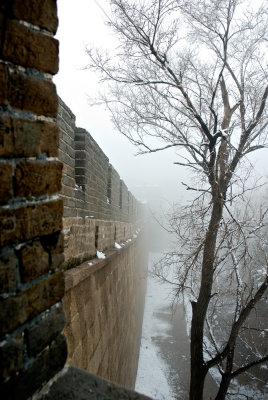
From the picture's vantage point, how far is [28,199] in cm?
86

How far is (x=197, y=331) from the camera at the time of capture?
5867mm

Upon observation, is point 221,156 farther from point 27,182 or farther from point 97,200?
point 27,182

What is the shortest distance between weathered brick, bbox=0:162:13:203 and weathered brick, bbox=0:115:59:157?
3 centimetres

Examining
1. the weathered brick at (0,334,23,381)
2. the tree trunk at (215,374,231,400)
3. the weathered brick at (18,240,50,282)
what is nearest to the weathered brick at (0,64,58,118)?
the weathered brick at (18,240,50,282)

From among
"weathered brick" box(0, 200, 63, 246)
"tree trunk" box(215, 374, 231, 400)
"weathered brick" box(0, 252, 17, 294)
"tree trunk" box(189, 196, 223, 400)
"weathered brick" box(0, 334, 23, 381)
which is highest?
"weathered brick" box(0, 200, 63, 246)

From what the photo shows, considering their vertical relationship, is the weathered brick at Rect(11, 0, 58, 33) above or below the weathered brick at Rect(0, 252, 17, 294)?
above

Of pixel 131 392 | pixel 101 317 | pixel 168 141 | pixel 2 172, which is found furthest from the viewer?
pixel 168 141

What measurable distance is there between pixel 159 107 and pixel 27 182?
710cm

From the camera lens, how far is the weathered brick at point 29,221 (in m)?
0.77

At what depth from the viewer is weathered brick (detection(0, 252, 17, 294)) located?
0.76 m

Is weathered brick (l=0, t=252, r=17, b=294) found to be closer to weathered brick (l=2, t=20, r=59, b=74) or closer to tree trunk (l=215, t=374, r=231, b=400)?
weathered brick (l=2, t=20, r=59, b=74)

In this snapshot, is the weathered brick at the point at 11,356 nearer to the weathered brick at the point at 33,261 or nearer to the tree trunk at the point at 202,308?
the weathered brick at the point at 33,261

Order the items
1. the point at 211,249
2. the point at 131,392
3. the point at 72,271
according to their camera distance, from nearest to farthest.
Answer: the point at 131,392
the point at 72,271
the point at 211,249

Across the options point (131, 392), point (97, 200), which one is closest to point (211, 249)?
point (97, 200)
